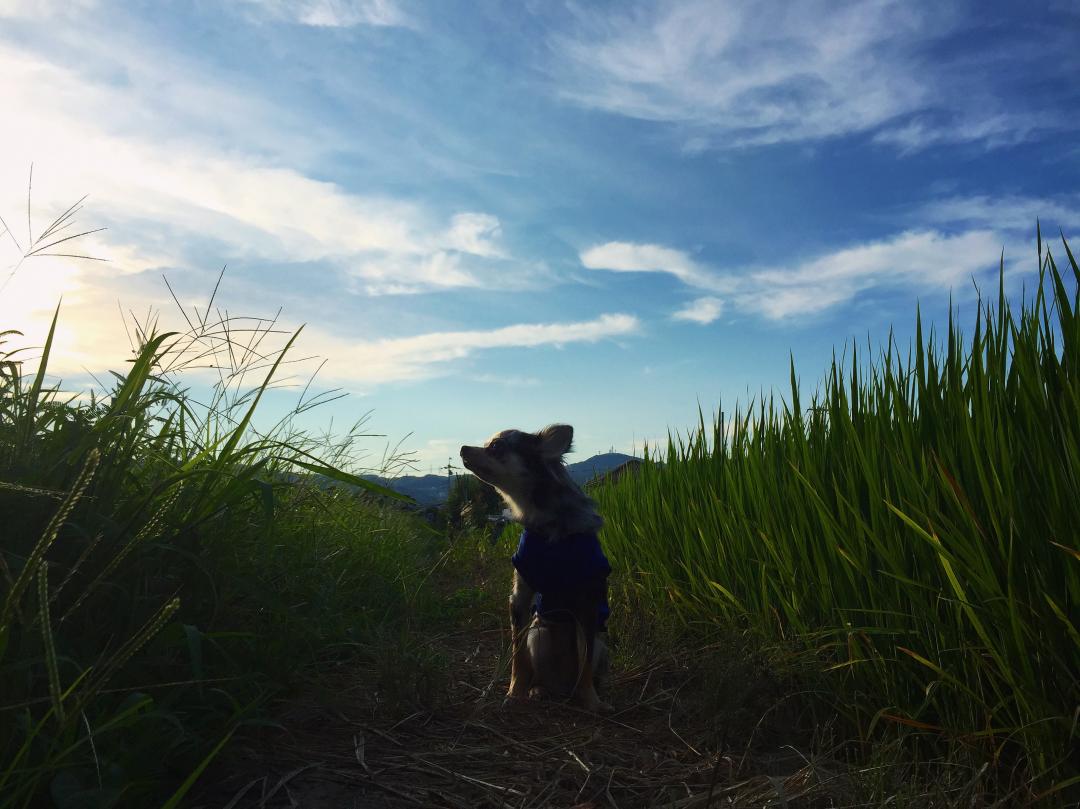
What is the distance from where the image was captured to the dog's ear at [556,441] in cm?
456

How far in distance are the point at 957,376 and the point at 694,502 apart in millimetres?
2392

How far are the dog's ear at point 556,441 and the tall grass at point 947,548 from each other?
113 cm

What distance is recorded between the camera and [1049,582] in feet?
7.20

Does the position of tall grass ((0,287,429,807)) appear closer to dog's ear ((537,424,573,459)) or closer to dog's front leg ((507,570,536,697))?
dog's front leg ((507,570,536,697))

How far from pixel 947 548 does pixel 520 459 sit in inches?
99.8

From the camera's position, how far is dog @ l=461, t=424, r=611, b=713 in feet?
12.8

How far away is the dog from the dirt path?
0.78 ft

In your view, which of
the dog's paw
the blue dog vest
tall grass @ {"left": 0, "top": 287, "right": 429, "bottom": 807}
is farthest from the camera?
the blue dog vest

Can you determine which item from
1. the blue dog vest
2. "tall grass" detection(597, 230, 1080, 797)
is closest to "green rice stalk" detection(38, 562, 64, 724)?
"tall grass" detection(597, 230, 1080, 797)

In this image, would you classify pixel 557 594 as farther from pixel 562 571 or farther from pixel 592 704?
pixel 592 704

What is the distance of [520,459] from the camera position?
178 inches

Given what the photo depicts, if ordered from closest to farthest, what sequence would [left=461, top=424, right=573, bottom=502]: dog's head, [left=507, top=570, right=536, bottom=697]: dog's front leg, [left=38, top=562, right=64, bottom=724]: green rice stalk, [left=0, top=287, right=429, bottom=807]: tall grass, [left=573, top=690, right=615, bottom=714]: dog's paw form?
[left=38, top=562, right=64, bottom=724]: green rice stalk → [left=0, top=287, right=429, bottom=807]: tall grass → [left=573, top=690, right=615, bottom=714]: dog's paw → [left=507, top=570, right=536, bottom=697]: dog's front leg → [left=461, top=424, right=573, bottom=502]: dog's head

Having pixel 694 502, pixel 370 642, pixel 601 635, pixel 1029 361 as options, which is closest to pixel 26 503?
pixel 370 642

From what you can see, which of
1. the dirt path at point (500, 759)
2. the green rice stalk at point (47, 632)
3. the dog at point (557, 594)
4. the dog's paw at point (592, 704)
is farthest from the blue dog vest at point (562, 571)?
the green rice stalk at point (47, 632)
